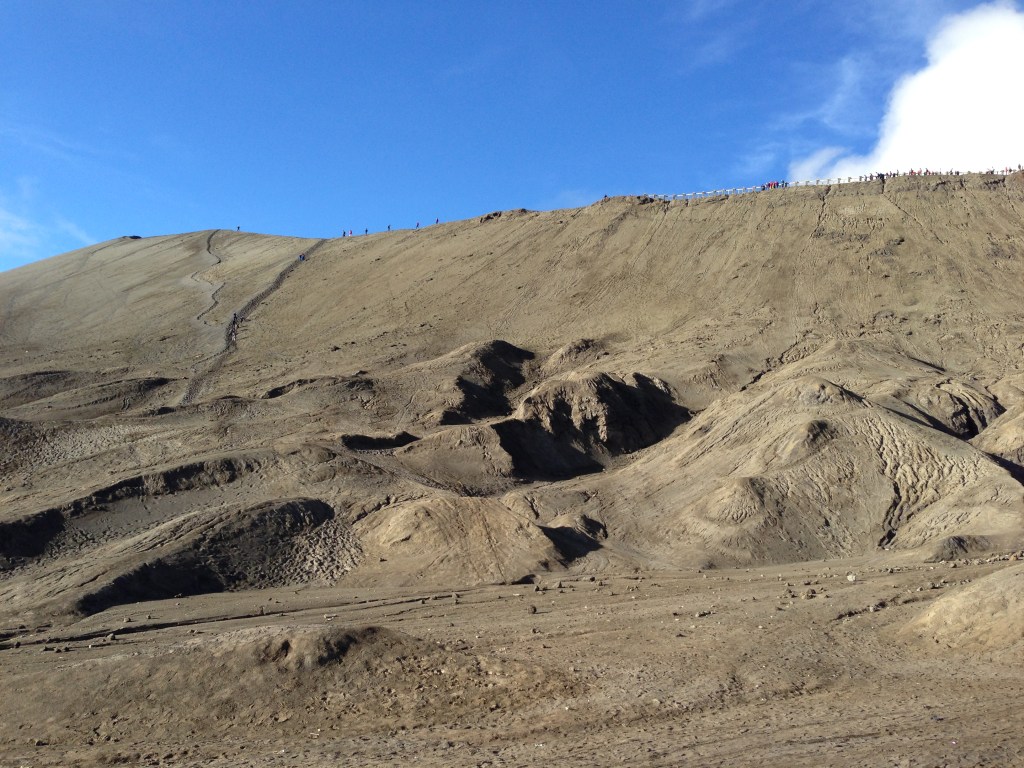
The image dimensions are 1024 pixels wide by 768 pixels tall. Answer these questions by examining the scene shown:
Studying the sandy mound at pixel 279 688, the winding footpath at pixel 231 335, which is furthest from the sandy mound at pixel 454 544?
the winding footpath at pixel 231 335

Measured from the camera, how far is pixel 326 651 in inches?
534

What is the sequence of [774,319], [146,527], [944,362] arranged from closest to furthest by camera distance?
[146,527] < [944,362] < [774,319]

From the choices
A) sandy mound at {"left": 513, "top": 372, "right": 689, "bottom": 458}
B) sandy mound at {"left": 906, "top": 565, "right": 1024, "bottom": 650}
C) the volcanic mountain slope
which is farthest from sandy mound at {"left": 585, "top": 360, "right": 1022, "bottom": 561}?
sandy mound at {"left": 906, "top": 565, "right": 1024, "bottom": 650}

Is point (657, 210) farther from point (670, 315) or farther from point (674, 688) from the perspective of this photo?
point (674, 688)

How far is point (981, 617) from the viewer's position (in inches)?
560

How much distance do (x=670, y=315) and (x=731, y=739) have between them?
117 feet

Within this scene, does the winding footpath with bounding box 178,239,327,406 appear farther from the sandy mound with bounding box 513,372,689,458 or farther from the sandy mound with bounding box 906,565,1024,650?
the sandy mound with bounding box 906,565,1024,650

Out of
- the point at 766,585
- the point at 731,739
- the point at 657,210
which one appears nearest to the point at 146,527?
the point at 766,585

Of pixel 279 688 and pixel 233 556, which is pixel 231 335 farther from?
pixel 279 688

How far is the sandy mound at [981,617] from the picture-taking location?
13.9 m

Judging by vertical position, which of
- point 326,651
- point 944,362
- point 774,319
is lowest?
point 326,651

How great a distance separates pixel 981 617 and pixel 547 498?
48.7 ft

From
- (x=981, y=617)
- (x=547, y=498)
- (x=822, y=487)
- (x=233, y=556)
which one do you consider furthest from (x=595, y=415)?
(x=981, y=617)

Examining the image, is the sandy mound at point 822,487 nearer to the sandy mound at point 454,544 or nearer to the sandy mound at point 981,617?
the sandy mound at point 454,544
